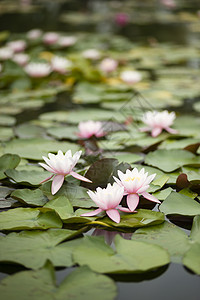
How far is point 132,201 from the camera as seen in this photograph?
1083 millimetres

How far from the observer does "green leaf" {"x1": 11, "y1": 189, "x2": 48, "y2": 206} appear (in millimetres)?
1146

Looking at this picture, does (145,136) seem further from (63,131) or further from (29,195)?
(29,195)

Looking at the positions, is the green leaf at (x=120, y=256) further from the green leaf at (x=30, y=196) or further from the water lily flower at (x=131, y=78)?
the water lily flower at (x=131, y=78)

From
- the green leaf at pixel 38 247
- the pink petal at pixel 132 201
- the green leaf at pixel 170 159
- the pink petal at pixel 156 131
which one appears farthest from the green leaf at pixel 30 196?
the pink petal at pixel 156 131

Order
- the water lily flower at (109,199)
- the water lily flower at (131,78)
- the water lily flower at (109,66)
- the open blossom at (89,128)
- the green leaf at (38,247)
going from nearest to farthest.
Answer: the green leaf at (38,247) < the water lily flower at (109,199) < the open blossom at (89,128) < the water lily flower at (131,78) < the water lily flower at (109,66)

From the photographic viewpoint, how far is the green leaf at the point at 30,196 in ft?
3.76

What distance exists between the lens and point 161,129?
1.69m

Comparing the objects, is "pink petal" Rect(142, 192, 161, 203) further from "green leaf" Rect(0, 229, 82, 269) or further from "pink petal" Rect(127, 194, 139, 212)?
"green leaf" Rect(0, 229, 82, 269)

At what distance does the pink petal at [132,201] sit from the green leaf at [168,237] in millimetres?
70

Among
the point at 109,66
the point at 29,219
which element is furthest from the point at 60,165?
the point at 109,66

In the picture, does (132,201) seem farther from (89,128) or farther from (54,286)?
(89,128)

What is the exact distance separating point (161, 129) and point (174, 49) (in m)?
2.11

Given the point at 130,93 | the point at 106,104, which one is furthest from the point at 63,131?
the point at 130,93

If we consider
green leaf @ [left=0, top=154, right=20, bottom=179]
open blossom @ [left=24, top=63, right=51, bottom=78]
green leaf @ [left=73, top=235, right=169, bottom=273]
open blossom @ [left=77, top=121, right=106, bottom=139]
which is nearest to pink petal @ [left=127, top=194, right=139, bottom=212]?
green leaf @ [left=73, top=235, right=169, bottom=273]
